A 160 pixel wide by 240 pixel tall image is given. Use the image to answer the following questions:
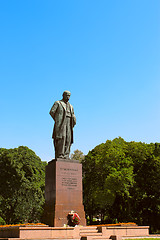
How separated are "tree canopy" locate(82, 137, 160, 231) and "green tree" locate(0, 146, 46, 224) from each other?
7209 millimetres

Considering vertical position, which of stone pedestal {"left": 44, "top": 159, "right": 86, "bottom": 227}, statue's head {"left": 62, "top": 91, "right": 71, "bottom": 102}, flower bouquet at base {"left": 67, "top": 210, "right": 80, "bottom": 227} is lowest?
flower bouquet at base {"left": 67, "top": 210, "right": 80, "bottom": 227}

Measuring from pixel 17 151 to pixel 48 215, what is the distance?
26.6 m

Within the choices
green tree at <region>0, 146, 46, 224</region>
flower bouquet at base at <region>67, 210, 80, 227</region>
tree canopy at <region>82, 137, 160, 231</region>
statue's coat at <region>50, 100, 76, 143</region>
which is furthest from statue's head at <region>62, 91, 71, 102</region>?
green tree at <region>0, 146, 46, 224</region>

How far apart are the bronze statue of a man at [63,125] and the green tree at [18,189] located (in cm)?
2224

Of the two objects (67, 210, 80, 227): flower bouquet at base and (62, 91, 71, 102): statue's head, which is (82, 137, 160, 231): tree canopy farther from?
(67, 210, 80, 227): flower bouquet at base

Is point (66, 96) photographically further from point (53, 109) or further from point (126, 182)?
point (126, 182)

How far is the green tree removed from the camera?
38906 millimetres

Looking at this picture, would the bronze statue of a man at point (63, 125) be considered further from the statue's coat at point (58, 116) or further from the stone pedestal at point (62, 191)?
the stone pedestal at point (62, 191)

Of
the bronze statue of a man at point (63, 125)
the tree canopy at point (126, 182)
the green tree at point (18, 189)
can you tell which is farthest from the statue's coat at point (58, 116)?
the green tree at point (18, 189)

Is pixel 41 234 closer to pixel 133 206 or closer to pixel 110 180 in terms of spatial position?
pixel 110 180

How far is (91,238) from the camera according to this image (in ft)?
45.0

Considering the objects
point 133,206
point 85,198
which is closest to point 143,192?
point 133,206

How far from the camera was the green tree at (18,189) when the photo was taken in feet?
128

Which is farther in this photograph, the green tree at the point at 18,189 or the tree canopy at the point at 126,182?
the green tree at the point at 18,189
